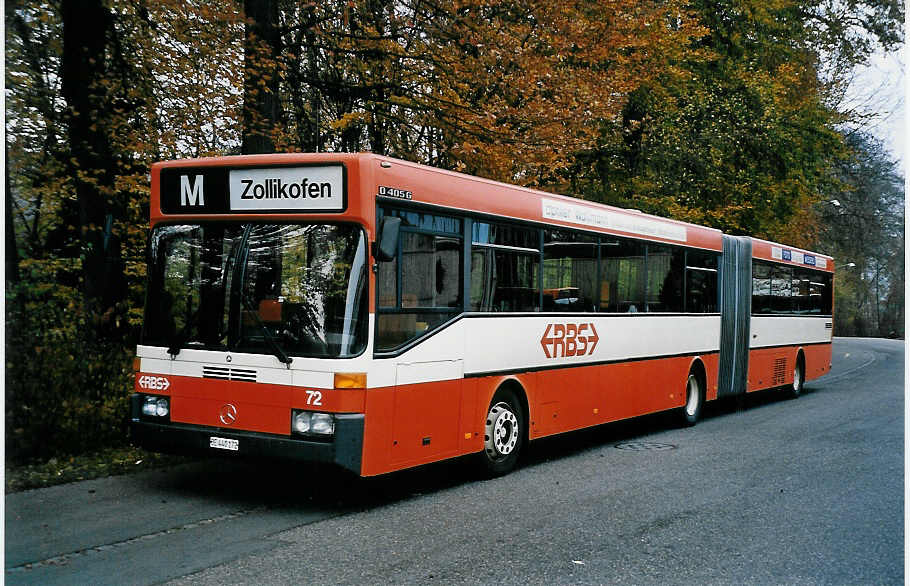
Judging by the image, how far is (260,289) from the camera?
8.23 metres

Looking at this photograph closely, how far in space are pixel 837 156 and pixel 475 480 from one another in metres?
25.3

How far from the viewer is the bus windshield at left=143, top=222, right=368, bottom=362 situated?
8.00 m

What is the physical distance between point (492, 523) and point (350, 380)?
165 centimetres

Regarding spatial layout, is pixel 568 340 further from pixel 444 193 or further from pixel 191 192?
pixel 191 192

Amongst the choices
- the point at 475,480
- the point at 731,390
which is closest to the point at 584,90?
the point at 731,390

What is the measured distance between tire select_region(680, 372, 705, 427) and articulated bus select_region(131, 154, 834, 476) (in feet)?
14.6

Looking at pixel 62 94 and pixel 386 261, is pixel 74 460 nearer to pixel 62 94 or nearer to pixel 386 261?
pixel 386 261

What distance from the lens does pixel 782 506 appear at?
28.5 feet

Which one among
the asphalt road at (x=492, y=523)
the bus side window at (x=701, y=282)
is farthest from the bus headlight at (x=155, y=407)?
the bus side window at (x=701, y=282)

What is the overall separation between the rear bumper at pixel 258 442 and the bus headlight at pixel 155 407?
2.9 inches

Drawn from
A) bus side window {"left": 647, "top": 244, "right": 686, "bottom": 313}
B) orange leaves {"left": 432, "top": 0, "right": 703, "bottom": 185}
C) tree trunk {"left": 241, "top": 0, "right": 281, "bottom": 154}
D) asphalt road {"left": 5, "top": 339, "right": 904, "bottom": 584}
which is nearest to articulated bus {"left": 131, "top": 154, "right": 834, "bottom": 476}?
asphalt road {"left": 5, "top": 339, "right": 904, "bottom": 584}

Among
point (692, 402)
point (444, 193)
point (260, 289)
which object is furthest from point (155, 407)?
point (692, 402)

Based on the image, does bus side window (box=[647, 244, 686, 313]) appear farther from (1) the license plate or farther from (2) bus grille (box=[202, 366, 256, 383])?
(1) the license plate

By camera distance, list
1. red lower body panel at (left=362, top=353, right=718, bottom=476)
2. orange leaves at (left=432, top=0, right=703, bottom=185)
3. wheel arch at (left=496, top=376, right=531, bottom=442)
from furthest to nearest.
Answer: orange leaves at (left=432, top=0, right=703, bottom=185) → wheel arch at (left=496, top=376, right=531, bottom=442) → red lower body panel at (left=362, top=353, right=718, bottom=476)
